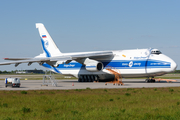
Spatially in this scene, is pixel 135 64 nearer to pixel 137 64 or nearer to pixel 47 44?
pixel 137 64

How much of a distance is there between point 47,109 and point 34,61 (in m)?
28.6

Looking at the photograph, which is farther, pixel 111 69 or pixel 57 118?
pixel 111 69

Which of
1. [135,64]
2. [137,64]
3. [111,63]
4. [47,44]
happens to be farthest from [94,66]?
[47,44]

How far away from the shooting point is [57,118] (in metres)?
11.7

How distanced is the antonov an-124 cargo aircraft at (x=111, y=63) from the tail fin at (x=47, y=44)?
20.3 inches

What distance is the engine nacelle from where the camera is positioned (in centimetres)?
4261

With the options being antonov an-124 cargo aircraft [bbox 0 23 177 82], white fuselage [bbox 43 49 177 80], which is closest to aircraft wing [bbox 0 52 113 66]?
antonov an-124 cargo aircraft [bbox 0 23 177 82]

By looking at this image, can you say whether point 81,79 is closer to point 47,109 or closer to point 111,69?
point 111,69

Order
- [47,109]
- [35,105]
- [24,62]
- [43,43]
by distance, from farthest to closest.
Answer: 1. [43,43]
2. [24,62]
3. [35,105]
4. [47,109]

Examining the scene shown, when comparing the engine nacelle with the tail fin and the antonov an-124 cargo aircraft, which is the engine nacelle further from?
the tail fin

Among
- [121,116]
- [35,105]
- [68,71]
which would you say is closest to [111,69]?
[68,71]

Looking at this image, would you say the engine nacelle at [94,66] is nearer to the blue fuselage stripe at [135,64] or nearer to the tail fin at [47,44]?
the blue fuselage stripe at [135,64]

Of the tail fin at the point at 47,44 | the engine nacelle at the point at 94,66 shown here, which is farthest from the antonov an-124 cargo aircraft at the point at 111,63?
the tail fin at the point at 47,44

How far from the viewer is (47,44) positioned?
5247 cm
